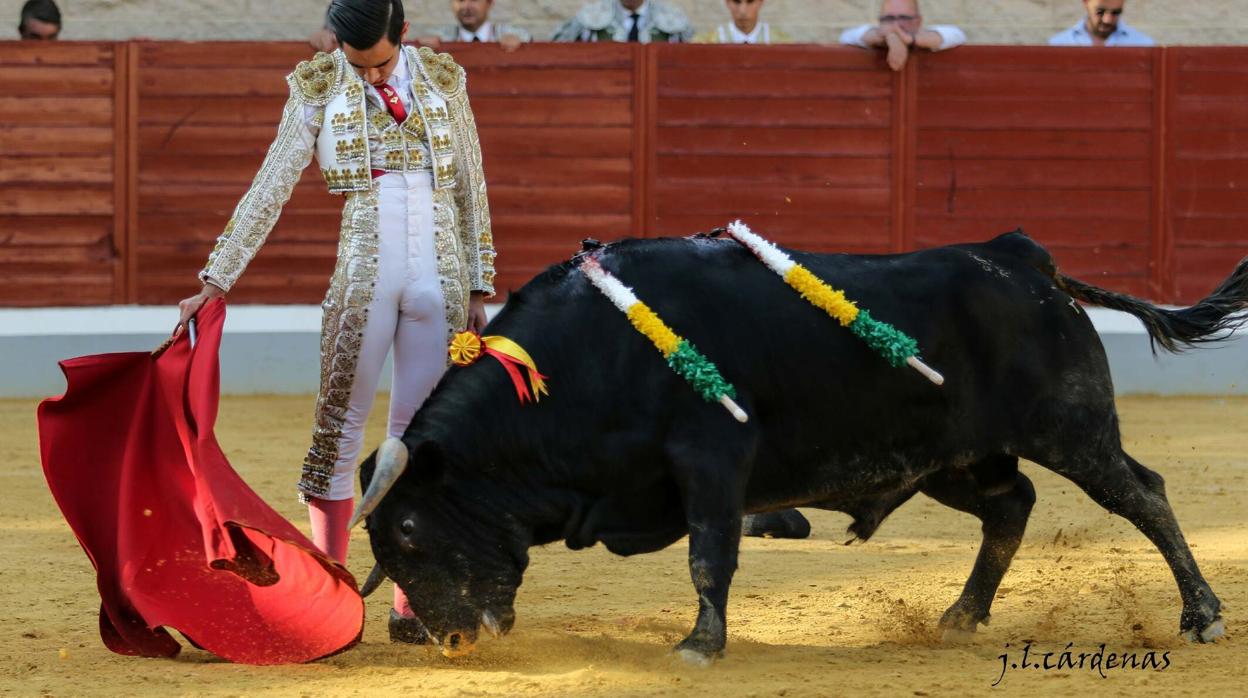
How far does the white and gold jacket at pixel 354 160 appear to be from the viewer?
3785mm

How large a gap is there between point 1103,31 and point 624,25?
2.44 m

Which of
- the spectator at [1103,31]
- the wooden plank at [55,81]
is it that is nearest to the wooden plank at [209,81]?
the wooden plank at [55,81]

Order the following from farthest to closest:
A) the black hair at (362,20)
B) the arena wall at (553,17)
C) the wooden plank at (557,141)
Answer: the arena wall at (553,17), the wooden plank at (557,141), the black hair at (362,20)

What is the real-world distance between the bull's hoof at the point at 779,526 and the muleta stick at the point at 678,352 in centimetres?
184

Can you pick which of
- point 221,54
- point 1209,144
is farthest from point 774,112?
point 221,54

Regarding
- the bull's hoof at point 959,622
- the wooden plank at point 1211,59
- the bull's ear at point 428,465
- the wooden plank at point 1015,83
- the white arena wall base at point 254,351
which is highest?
the wooden plank at point 1211,59

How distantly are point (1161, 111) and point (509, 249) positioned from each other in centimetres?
334

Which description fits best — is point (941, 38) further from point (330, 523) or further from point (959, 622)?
point (330, 523)

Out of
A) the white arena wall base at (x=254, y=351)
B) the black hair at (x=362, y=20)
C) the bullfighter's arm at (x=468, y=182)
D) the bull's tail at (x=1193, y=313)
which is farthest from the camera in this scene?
the white arena wall base at (x=254, y=351)

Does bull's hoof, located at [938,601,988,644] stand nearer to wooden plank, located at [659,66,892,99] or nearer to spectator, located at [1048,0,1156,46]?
wooden plank, located at [659,66,892,99]

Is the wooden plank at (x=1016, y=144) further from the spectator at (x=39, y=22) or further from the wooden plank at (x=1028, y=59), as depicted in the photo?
the spectator at (x=39, y=22)

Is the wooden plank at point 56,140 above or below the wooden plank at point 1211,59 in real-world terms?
below

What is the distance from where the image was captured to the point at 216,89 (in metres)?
8.86

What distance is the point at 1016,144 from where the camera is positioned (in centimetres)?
917
